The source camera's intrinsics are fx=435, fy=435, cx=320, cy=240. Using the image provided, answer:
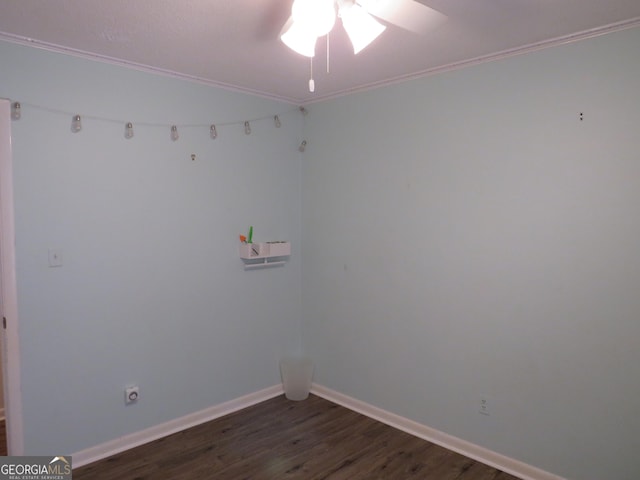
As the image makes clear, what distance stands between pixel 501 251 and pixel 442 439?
1285 millimetres

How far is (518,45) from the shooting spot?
2336mm

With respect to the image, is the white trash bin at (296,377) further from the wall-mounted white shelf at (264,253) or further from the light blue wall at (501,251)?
the wall-mounted white shelf at (264,253)

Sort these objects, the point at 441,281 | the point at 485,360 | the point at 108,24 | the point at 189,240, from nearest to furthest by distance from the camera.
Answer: the point at 108,24, the point at 485,360, the point at 441,281, the point at 189,240

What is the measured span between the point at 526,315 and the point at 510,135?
3.34 feet

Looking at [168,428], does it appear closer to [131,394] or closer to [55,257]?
[131,394]

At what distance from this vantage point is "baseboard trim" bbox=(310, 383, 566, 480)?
8.07 feet

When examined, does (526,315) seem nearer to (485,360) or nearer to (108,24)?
(485,360)

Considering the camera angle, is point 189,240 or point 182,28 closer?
point 182,28

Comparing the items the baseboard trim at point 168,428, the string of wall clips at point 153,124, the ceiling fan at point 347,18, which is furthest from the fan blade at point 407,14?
the baseboard trim at point 168,428

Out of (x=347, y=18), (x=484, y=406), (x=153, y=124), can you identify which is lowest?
(x=484, y=406)

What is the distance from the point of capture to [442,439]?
2.81 metres

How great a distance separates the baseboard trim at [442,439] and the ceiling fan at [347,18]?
93.7 inches

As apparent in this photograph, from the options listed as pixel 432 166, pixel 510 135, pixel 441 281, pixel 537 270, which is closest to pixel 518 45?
pixel 510 135

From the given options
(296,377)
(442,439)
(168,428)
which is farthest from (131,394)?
(442,439)
